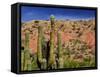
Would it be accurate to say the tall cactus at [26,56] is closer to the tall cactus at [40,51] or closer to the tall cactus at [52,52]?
the tall cactus at [40,51]

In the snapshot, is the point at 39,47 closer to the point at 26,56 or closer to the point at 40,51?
the point at 40,51

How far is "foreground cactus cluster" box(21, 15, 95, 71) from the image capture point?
8.13 ft

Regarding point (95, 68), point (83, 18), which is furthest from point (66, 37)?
point (95, 68)

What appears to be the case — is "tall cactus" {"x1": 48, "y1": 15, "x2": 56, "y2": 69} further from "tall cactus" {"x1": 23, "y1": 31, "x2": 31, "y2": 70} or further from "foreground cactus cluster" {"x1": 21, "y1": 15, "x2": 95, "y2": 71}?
"tall cactus" {"x1": 23, "y1": 31, "x2": 31, "y2": 70}

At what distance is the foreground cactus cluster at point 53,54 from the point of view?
2.48 m

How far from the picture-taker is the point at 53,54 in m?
2.57

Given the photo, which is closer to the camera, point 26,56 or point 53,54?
point 26,56

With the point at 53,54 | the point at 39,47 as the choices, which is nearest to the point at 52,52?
the point at 53,54

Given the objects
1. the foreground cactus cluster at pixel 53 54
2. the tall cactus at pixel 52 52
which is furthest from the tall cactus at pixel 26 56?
the tall cactus at pixel 52 52

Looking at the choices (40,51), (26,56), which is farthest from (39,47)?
(26,56)

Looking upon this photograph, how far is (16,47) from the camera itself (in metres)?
2.42

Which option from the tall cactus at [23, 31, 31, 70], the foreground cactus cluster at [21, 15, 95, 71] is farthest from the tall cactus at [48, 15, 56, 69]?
the tall cactus at [23, 31, 31, 70]

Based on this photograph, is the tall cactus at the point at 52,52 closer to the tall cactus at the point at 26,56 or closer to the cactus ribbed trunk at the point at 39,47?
the cactus ribbed trunk at the point at 39,47

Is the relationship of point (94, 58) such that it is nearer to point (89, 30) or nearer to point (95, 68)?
point (95, 68)
